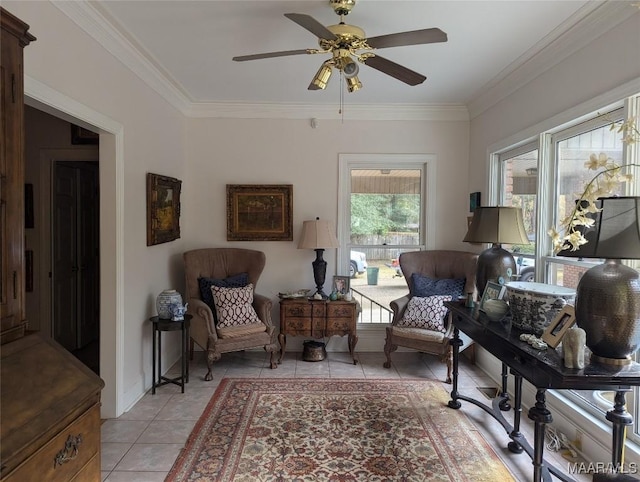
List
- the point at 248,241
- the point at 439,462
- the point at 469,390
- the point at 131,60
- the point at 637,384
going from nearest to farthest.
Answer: the point at 637,384 → the point at 439,462 → the point at 131,60 → the point at 469,390 → the point at 248,241

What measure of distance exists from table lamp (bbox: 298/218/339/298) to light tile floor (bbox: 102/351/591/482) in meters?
0.86

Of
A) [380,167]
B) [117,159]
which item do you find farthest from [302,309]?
[117,159]

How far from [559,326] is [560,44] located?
6.38 feet

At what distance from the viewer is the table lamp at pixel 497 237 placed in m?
2.58

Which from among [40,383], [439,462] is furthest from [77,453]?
[439,462]

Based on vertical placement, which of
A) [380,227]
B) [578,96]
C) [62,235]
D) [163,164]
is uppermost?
[578,96]

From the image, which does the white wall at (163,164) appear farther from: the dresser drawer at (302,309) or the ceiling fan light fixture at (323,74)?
the ceiling fan light fixture at (323,74)

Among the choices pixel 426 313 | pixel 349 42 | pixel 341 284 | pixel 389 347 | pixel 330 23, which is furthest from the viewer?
pixel 341 284

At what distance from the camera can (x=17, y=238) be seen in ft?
4.48

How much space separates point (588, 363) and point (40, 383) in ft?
7.40

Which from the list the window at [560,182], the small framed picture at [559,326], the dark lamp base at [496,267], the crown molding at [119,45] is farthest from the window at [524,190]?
the crown molding at [119,45]

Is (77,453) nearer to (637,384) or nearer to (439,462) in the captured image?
(439,462)

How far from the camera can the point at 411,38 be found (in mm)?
1886

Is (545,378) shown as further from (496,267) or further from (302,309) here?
(302,309)
